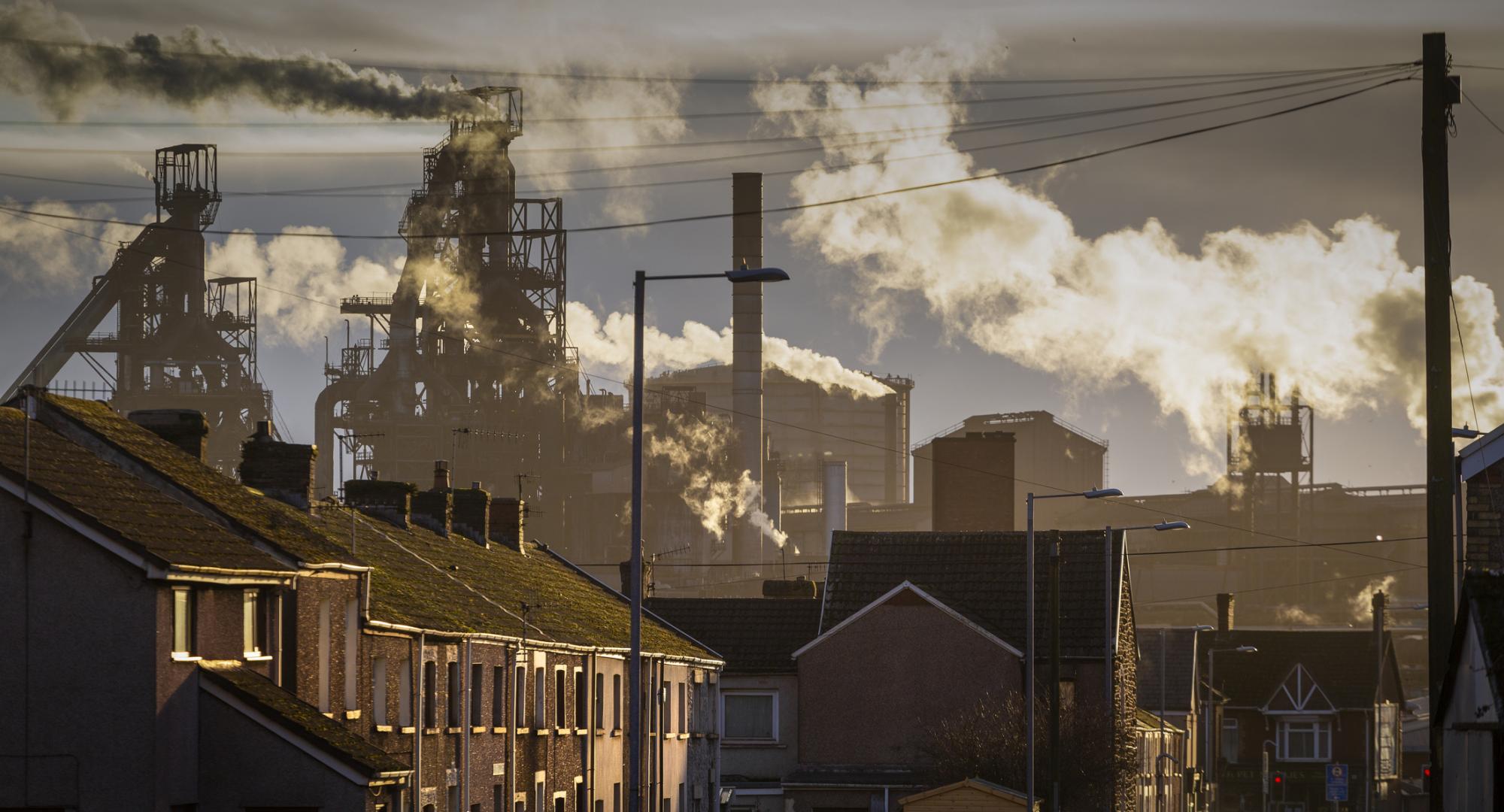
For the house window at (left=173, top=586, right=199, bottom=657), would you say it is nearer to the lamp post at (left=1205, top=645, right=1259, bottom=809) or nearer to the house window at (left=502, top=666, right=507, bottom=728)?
the house window at (left=502, top=666, right=507, bottom=728)

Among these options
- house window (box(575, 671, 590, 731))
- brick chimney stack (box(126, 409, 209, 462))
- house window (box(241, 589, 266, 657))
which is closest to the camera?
house window (box(241, 589, 266, 657))

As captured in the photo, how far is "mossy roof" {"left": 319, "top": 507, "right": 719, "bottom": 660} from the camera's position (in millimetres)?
34562

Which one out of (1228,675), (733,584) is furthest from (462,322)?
(1228,675)

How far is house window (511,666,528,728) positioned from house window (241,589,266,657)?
10.4 meters

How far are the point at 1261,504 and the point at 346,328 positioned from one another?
69427mm

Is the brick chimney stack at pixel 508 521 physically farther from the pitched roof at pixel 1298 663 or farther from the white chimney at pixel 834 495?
the white chimney at pixel 834 495

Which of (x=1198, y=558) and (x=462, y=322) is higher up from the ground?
(x=462, y=322)

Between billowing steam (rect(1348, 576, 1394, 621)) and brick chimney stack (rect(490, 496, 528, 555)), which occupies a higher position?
brick chimney stack (rect(490, 496, 528, 555))

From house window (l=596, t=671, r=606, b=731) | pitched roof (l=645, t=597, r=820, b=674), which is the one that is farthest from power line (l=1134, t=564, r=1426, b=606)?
house window (l=596, t=671, r=606, b=731)

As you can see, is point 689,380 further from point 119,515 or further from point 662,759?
point 119,515

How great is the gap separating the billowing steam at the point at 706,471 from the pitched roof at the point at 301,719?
109929 mm

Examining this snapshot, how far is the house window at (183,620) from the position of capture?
84.8 feet

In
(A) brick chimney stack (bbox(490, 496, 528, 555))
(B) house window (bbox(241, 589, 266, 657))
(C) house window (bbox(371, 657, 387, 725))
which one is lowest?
(C) house window (bbox(371, 657, 387, 725))

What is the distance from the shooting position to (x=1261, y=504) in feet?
516
